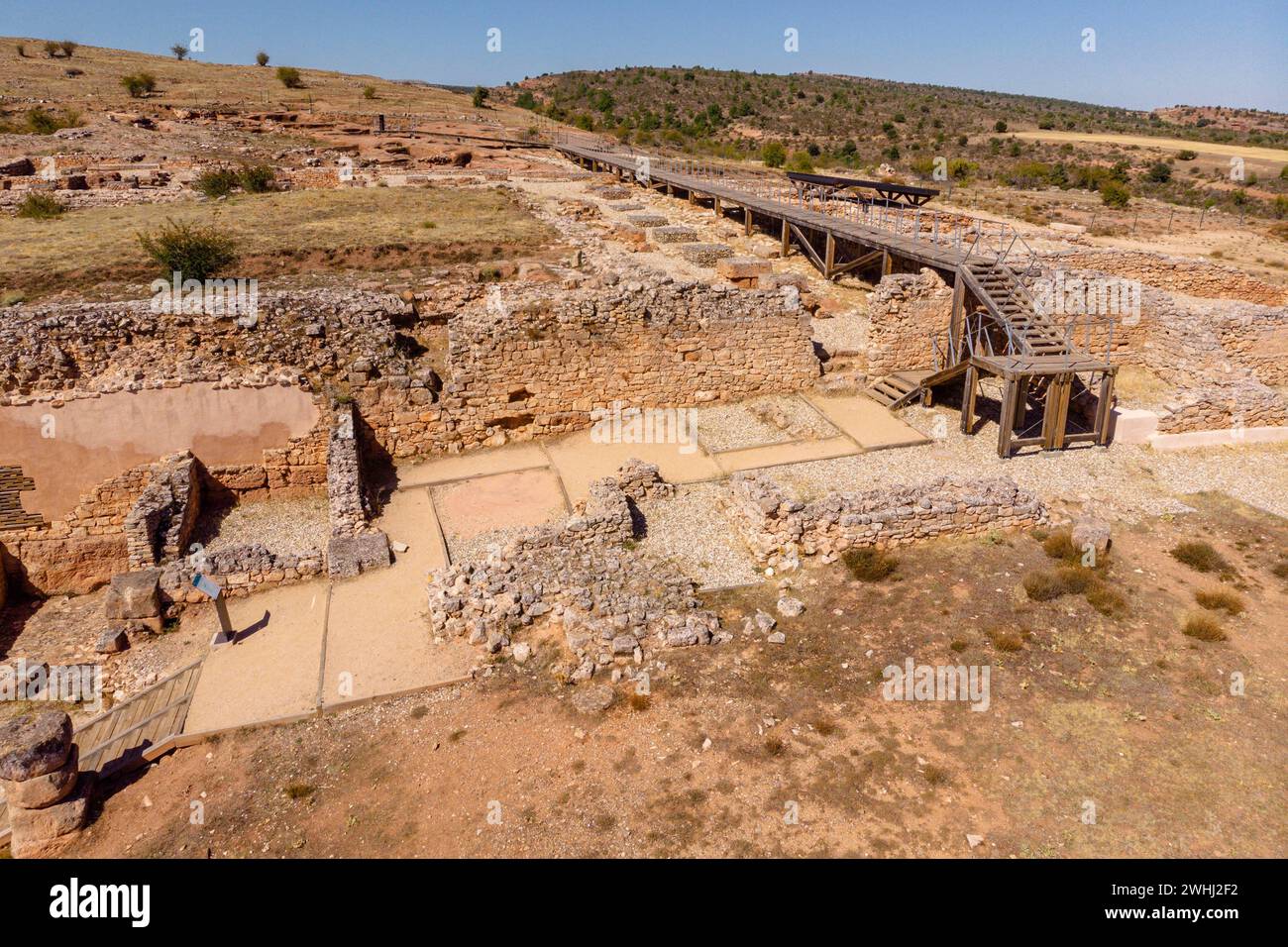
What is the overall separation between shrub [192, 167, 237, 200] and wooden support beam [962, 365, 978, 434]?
35047mm

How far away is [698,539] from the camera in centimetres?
1073

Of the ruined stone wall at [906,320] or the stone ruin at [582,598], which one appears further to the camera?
the ruined stone wall at [906,320]

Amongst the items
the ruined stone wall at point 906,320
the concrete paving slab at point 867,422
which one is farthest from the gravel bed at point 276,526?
the ruined stone wall at point 906,320

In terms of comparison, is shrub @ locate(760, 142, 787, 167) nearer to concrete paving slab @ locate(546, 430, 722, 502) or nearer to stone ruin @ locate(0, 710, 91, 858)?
concrete paving slab @ locate(546, 430, 722, 502)

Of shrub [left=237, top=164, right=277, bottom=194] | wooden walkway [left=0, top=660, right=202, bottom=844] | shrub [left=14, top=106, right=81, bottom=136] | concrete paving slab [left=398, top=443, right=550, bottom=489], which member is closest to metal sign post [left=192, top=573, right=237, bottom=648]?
wooden walkway [left=0, top=660, right=202, bottom=844]

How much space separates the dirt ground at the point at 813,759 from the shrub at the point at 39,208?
32689 millimetres

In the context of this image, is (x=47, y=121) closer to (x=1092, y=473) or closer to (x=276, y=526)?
(x=276, y=526)

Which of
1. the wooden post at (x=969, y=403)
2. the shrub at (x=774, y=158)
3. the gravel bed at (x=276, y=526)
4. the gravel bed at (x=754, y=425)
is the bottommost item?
the gravel bed at (x=276, y=526)

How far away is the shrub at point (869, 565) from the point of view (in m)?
9.50

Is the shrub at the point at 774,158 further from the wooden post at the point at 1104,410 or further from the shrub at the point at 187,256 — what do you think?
the wooden post at the point at 1104,410

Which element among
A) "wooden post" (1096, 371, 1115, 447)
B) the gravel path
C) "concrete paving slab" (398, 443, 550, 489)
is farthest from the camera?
"concrete paving slab" (398, 443, 550, 489)

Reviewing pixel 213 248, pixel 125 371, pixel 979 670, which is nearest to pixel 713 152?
pixel 213 248

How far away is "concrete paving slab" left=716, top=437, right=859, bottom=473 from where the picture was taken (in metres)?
13.0
